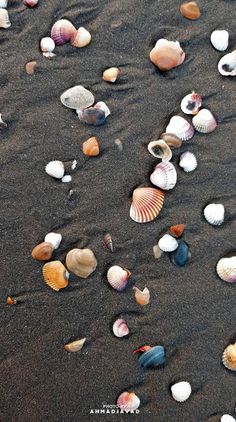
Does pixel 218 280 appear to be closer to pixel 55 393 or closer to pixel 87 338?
pixel 87 338

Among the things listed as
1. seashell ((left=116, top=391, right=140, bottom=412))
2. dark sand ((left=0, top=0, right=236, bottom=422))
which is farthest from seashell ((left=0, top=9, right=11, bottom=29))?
seashell ((left=116, top=391, right=140, bottom=412))

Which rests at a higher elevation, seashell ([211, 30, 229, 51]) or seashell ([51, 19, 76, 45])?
seashell ([51, 19, 76, 45])

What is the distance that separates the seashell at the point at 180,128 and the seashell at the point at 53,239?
88 centimetres

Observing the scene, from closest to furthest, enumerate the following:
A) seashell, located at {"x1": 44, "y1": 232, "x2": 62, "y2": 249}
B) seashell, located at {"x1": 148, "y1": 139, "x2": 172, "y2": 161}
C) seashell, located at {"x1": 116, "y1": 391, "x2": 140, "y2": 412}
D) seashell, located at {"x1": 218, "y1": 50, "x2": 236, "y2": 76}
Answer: seashell, located at {"x1": 116, "y1": 391, "x2": 140, "y2": 412}
seashell, located at {"x1": 44, "y1": 232, "x2": 62, "y2": 249}
seashell, located at {"x1": 148, "y1": 139, "x2": 172, "y2": 161}
seashell, located at {"x1": 218, "y1": 50, "x2": 236, "y2": 76}

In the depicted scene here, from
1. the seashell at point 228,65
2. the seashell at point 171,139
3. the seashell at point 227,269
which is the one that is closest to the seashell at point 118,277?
the seashell at point 227,269

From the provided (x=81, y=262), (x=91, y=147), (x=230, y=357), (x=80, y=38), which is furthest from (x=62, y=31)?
(x=230, y=357)

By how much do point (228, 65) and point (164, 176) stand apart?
80 centimetres

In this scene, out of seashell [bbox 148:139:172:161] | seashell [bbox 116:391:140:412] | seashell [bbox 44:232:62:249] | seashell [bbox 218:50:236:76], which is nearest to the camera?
seashell [bbox 116:391:140:412]

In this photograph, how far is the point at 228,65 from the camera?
9.71 ft

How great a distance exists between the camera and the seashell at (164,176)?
280cm

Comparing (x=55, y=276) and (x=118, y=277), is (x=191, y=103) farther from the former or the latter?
(x=55, y=276)

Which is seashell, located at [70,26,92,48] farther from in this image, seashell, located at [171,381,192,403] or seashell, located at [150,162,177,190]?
seashell, located at [171,381,192,403]

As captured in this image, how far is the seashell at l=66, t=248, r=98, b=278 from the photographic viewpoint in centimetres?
271

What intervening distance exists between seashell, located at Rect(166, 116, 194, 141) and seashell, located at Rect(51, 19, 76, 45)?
31.2 inches
